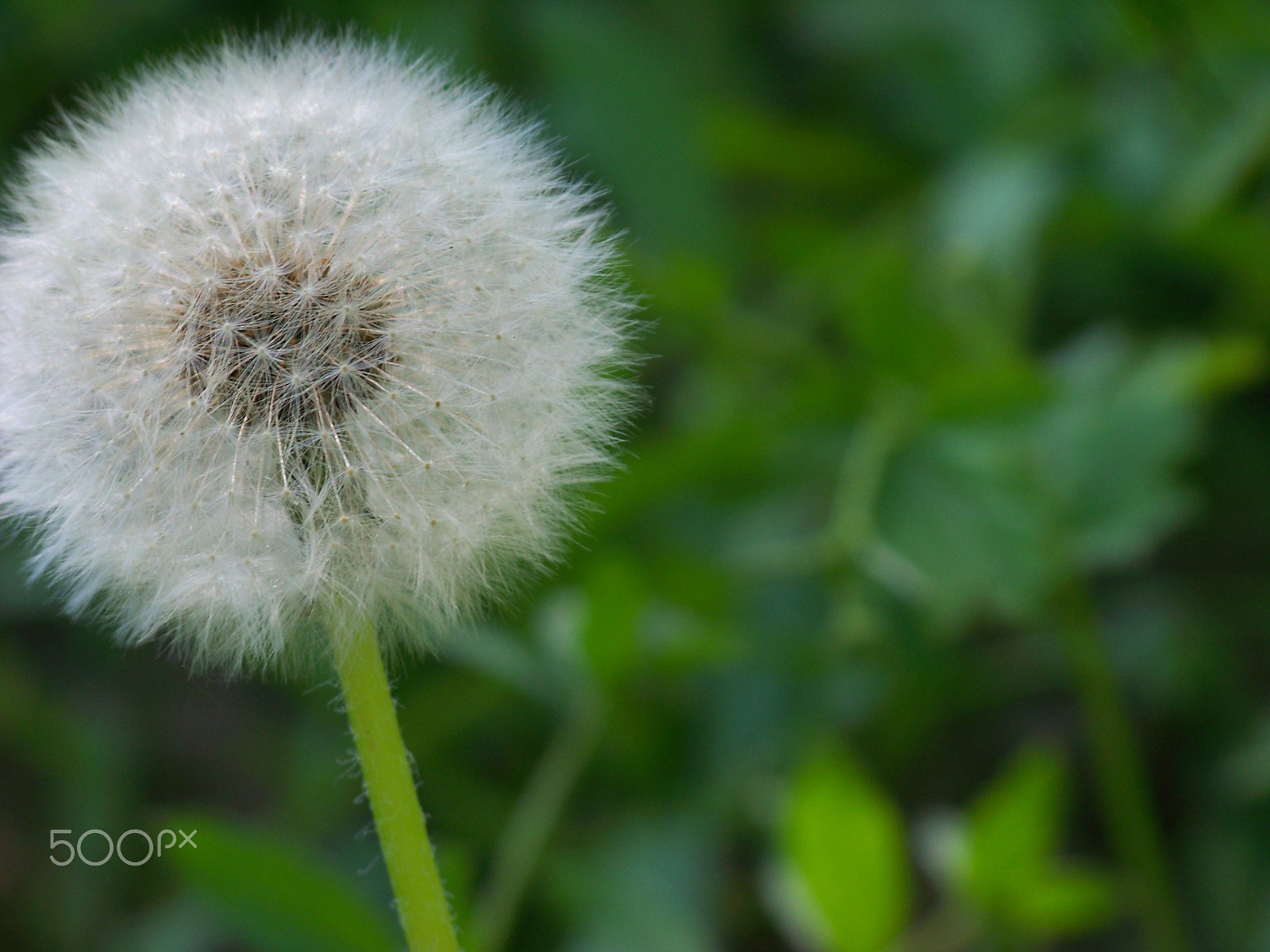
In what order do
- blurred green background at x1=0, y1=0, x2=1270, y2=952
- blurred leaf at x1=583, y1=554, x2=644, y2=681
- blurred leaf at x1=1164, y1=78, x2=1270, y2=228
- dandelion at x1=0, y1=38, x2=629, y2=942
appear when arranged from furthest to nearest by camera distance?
blurred leaf at x1=1164, y1=78, x2=1270, y2=228 < blurred green background at x1=0, y1=0, x2=1270, y2=952 < blurred leaf at x1=583, y1=554, x2=644, y2=681 < dandelion at x1=0, y1=38, x2=629, y2=942

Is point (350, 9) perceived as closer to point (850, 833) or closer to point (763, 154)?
point (763, 154)

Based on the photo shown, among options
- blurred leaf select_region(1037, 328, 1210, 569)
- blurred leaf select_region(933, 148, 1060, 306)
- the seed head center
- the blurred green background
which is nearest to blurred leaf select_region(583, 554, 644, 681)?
the blurred green background

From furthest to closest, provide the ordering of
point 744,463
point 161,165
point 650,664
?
point 744,463 < point 650,664 < point 161,165

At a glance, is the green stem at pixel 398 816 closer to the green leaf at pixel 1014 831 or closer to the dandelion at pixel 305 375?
the dandelion at pixel 305 375

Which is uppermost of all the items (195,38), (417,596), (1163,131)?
(195,38)

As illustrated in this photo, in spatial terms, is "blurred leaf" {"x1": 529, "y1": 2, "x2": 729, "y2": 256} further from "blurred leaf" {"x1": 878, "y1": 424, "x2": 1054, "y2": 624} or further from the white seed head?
the white seed head

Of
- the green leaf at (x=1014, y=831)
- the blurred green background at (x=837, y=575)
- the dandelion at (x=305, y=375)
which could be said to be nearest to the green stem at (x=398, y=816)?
the dandelion at (x=305, y=375)

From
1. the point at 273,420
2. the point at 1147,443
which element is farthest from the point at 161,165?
the point at 1147,443
